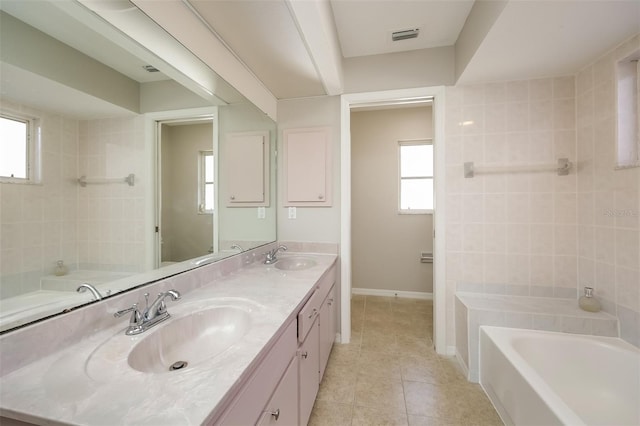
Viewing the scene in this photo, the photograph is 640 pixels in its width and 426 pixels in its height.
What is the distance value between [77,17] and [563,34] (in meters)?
2.36

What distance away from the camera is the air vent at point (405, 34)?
1.93m

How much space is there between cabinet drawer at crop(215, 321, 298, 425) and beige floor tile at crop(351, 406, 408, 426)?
77cm

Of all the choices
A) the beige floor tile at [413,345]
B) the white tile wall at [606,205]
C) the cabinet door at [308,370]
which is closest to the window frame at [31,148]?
the cabinet door at [308,370]

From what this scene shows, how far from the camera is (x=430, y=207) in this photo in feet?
11.3

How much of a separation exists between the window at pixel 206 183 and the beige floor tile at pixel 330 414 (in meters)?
1.40

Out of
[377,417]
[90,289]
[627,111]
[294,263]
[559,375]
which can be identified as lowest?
[377,417]

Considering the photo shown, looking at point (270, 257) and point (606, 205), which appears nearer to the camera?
point (606, 205)

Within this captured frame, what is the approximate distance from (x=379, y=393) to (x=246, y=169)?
6.29 feet

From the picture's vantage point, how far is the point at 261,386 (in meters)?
0.81

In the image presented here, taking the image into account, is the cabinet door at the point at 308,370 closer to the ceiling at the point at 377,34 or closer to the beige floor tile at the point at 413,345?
the beige floor tile at the point at 413,345

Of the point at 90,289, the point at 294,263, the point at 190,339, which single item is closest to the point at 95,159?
the point at 90,289

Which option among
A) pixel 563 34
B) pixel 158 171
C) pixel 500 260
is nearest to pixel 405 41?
pixel 563 34

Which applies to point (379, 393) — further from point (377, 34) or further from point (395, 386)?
point (377, 34)

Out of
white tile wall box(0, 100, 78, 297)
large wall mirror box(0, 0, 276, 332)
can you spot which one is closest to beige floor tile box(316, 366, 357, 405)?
large wall mirror box(0, 0, 276, 332)
